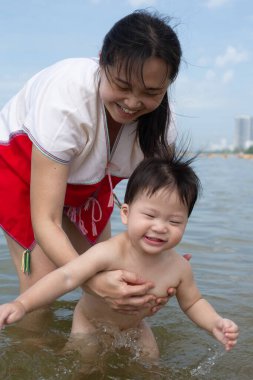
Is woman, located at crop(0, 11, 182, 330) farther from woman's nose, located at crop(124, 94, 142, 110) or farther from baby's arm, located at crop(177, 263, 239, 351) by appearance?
baby's arm, located at crop(177, 263, 239, 351)

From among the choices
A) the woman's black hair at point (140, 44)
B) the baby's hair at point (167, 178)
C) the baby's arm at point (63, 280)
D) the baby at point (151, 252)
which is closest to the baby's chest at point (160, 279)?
the baby at point (151, 252)

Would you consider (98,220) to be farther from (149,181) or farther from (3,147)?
→ (149,181)

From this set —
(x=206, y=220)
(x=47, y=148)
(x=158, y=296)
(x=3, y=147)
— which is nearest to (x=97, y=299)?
(x=158, y=296)

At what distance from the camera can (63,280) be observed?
101 inches

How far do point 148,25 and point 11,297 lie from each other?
2277mm

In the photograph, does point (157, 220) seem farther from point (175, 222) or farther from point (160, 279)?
point (160, 279)

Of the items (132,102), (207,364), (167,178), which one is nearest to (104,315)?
(207,364)

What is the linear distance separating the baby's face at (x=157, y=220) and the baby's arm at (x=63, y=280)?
0.20 m

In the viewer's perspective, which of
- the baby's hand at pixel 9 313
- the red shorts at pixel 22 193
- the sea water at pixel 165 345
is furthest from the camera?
the red shorts at pixel 22 193

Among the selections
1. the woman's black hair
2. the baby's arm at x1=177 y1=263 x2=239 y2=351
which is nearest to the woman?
the woman's black hair

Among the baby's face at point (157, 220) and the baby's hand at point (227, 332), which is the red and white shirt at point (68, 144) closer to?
the baby's face at point (157, 220)

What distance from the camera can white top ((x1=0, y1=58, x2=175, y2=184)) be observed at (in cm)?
269

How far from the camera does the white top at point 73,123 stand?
2.69 m

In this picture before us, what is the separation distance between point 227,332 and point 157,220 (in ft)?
1.91
